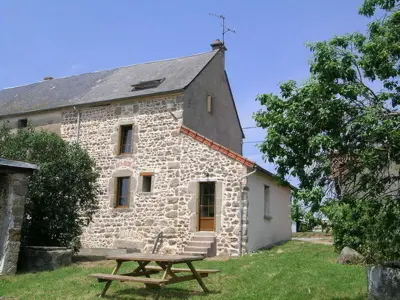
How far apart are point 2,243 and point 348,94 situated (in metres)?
8.49

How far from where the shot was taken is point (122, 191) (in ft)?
54.7

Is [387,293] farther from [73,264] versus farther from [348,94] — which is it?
[73,264]

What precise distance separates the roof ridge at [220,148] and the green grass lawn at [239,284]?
3.88m

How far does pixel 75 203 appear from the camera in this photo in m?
13.0

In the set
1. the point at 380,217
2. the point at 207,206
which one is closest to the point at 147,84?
the point at 207,206

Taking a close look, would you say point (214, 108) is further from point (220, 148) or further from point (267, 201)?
point (267, 201)

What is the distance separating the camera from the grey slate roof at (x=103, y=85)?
56.6ft

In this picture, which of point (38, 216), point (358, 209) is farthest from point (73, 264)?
point (358, 209)

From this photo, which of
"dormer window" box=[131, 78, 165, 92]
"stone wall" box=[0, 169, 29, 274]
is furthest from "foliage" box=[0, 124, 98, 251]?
"dormer window" box=[131, 78, 165, 92]

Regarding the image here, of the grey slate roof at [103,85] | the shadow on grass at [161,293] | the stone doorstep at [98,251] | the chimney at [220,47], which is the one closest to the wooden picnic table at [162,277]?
the shadow on grass at [161,293]

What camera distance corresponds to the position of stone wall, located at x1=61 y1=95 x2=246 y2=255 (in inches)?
559

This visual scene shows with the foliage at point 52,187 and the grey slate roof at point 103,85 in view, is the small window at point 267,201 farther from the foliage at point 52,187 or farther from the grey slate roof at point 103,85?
the foliage at point 52,187

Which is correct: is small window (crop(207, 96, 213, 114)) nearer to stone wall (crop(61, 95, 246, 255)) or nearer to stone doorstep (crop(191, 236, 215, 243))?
stone wall (crop(61, 95, 246, 255))

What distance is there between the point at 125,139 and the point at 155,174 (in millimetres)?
2270
